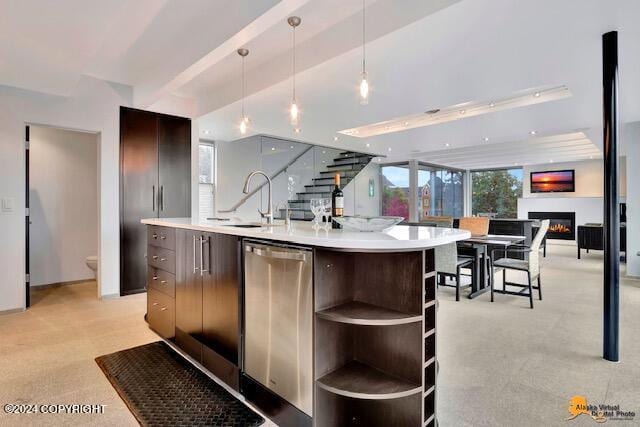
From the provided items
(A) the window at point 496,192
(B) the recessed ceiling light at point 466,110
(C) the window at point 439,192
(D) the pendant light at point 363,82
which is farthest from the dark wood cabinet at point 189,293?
(A) the window at point 496,192

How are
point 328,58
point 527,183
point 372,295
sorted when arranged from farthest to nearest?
point 527,183 < point 328,58 < point 372,295

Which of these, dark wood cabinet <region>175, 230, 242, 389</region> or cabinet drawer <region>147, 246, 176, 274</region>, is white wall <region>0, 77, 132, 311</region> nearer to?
cabinet drawer <region>147, 246, 176, 274</region>

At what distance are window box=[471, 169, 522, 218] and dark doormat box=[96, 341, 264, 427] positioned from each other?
11869 millimetres

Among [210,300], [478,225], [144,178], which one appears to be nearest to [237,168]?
[144,178]

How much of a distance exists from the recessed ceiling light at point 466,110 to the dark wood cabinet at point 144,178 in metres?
2.85

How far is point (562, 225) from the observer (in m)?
10.4

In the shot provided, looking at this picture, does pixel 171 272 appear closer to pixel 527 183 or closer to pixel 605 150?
pixel 605 150

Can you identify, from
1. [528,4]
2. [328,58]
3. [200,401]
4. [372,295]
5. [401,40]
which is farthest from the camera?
[328,58]

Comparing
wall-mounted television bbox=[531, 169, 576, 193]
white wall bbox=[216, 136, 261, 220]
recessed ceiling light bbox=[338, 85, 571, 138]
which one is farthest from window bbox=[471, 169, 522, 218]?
white wall bbox=[216, 136, 261, 220]

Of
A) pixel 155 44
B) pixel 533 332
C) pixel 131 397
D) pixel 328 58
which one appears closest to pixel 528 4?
pixel 328 58

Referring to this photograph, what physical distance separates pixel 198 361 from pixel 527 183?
1157 centimetres

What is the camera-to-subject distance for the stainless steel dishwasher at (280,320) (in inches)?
67.1

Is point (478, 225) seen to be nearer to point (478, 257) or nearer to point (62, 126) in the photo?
point (478, 257)

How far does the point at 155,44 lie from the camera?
11.0ft
